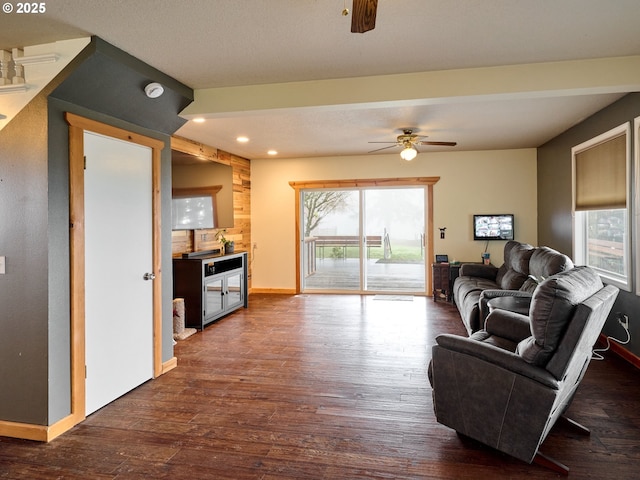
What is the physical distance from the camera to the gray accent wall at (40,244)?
244 cm

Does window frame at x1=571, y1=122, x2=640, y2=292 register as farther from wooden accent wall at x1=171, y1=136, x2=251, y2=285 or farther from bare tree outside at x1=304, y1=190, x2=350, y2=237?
wooden accent wall at x1=171, y1=136, x2=251, y2=285

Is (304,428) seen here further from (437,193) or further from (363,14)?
(437,193)

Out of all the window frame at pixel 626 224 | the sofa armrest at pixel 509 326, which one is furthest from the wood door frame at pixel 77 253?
the window frame at pixel 626 224

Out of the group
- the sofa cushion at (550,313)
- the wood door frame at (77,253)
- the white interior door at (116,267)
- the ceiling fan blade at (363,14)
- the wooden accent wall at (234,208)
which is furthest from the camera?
the wooden accent wall at (234,208)

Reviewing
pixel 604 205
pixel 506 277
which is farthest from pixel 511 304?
pixel 604 205

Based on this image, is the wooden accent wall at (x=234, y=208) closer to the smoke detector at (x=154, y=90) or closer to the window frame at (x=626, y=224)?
the smoke detector at (x=154, y=90)

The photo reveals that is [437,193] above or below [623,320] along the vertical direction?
above

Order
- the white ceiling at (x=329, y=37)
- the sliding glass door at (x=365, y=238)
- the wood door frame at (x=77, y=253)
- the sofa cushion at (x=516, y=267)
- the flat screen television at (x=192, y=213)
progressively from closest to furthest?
the white ceiling at (x=329, y=37), the wood door frame at (x=77, y=253), the sofa cushion at (x=516, y=267), the flat screen television at (x=192, y=213), the sliding glass door at (x=365, y=238)

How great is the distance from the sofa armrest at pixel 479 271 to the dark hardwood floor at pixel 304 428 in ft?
7.02

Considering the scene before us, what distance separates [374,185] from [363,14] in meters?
5.50

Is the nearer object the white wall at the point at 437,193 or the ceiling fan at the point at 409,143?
the ceiling fan at the point at 409,143

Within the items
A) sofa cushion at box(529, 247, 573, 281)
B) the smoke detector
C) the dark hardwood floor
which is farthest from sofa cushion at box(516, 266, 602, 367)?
the smoke detector

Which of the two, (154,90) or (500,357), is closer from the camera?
(500,357)

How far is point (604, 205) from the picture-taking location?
4.22 meters
